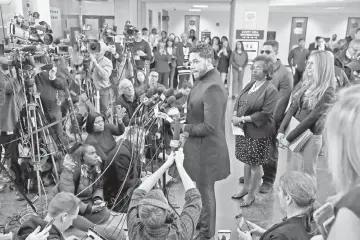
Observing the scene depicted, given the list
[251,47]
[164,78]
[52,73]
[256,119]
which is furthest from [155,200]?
[251,47]

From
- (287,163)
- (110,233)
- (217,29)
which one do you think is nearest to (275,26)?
(217,29)

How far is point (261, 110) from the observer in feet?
9.19

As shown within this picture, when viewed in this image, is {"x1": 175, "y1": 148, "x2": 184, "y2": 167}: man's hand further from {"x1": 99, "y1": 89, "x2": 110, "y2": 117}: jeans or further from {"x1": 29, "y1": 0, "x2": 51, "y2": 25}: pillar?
{"x1": 29, "y1": 0, "x2": 51, "y2": 25}: pillar

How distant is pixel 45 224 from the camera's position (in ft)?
5.65

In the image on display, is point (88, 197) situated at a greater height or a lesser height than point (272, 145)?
lesser

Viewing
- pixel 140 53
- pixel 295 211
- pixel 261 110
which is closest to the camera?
pixel 295 211

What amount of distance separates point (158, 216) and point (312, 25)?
14.8 meters

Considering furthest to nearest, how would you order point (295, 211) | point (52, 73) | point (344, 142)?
1. point (52, 73)
2. point (295, 211)
3. point (344, 142)

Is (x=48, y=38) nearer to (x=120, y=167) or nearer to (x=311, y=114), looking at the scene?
(x=120, y=167)

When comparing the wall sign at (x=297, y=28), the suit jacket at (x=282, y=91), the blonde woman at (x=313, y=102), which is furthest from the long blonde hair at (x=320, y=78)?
the wall sign at (x=297, y=28)

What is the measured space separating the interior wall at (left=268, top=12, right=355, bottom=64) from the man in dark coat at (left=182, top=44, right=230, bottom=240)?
13278 millimetres

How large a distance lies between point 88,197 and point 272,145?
180 centimetres

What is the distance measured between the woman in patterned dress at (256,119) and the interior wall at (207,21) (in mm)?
12532

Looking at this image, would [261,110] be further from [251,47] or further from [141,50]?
[251,47]
